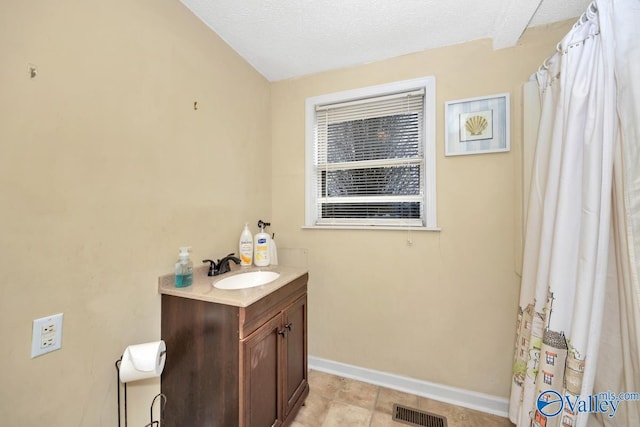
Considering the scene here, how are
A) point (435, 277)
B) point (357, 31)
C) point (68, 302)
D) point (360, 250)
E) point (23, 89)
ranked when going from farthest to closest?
1. point (360, 250)
2. point (435, 277)
3. point (357, 31)
4. point (68, 302)
5. point (23, 89)

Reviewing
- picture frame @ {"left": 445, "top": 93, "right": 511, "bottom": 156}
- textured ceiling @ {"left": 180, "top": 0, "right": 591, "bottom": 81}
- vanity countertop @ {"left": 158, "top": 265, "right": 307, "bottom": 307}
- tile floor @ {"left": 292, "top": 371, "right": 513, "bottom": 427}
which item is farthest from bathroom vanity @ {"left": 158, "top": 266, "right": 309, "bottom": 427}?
textured ceiling @ {"left": 180, "top": 0, "right": 591, "bottom": 81}

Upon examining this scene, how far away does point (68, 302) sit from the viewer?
90 cm

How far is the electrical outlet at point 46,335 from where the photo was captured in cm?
81

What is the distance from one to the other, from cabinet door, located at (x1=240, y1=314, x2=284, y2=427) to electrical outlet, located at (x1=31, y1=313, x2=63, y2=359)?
0.65 meters

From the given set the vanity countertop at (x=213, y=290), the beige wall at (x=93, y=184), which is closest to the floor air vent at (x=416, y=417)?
the vanity countertop at (x=213, y=290)

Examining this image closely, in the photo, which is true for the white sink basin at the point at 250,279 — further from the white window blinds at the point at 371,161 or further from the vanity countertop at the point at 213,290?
the white window blinds at the point at 371,161

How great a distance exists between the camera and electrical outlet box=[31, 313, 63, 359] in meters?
0.81

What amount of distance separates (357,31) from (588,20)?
112cm

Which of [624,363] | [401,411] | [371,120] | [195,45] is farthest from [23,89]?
[624,363]

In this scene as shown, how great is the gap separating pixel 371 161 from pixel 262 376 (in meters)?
1.55

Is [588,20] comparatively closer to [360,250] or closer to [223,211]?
[360,250]

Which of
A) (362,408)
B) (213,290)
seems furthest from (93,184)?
(362,408)

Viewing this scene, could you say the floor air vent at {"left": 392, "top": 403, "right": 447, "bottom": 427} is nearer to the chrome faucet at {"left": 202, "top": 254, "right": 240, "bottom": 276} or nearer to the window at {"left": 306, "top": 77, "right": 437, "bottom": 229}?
the window at {"left": 306, "top": 77, "right": 437, "bottom": 229}

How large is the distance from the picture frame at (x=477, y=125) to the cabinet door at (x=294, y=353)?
4.77 feet
